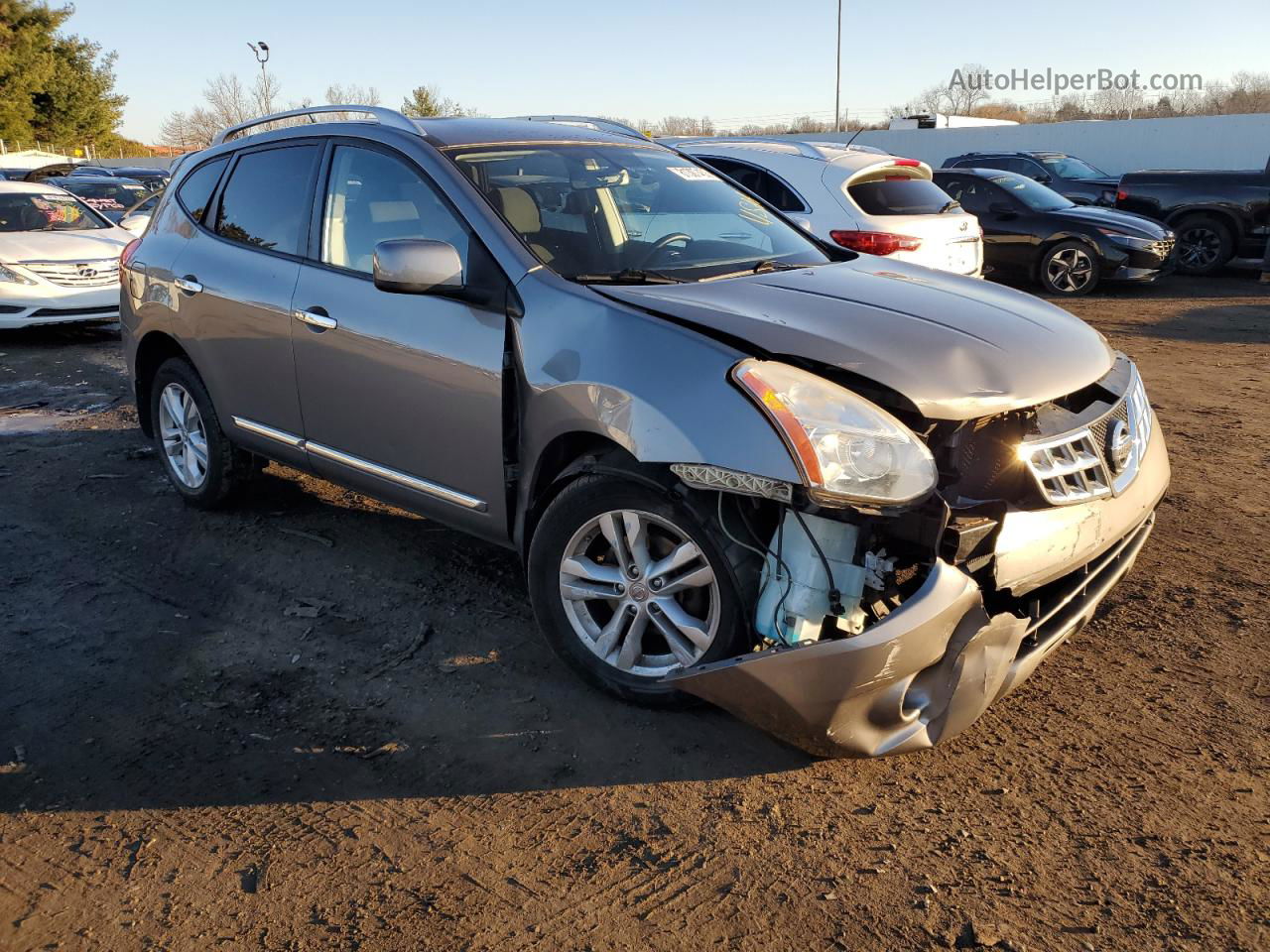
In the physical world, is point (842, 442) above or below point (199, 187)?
below

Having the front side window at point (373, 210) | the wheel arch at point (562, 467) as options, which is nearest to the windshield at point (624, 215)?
the front side window at point (373, 210)

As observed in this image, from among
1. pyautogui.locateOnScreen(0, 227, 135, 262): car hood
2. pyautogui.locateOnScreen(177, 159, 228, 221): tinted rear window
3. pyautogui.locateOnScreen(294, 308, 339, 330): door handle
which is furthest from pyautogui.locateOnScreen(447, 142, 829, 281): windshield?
pyautogui.locateOnScreen(0, 227, 135, 262): car hood

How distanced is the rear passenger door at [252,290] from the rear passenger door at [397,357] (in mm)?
138

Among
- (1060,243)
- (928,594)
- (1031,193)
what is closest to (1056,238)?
(1060,243)

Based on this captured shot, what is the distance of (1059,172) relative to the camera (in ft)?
57.9

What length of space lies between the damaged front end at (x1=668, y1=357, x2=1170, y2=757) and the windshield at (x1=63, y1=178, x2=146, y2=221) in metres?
18.3

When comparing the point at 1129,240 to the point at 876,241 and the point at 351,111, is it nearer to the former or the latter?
the point at 876,241

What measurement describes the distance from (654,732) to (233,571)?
2278 millimetres

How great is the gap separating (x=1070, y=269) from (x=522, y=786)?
39.6ft

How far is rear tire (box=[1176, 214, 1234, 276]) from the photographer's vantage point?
14336mm

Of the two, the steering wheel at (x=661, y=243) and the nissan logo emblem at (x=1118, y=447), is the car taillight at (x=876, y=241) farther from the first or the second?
the nissan logo emblem at (x=1118, y=447)

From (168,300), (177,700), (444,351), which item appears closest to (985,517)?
(444,351)

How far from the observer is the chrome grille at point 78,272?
1020 centimetres

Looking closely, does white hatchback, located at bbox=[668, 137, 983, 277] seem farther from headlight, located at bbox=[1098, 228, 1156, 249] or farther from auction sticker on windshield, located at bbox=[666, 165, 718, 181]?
headlight, located at bbox=[1098, 228, 1156, 249]
